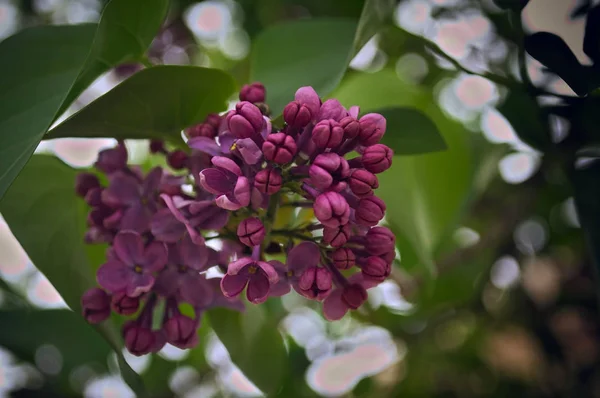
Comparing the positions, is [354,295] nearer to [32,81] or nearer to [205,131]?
[205,131]

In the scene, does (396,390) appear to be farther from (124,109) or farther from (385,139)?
(124,109)

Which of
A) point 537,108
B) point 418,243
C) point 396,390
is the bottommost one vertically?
point 396,390

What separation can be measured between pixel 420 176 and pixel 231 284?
37 cm

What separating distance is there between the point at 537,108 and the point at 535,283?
3.03 ft

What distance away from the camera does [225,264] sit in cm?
61

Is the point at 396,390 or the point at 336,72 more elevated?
the point at 336,72

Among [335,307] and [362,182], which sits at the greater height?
[362,182]

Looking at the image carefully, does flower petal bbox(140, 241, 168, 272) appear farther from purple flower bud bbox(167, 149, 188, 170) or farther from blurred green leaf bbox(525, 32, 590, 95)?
blurred green leaf bbox(525, 32, 590, 95)

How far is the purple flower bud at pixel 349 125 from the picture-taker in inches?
20.0

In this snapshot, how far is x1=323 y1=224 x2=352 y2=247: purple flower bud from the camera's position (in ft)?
1.68

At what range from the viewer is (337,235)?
0.51m

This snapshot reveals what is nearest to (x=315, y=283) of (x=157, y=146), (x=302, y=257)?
(x=302, y=257)

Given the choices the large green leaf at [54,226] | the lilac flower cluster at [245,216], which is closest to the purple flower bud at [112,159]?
the lilac flower cluster at [245,216]

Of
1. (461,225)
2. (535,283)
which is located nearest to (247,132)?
(461,225)
